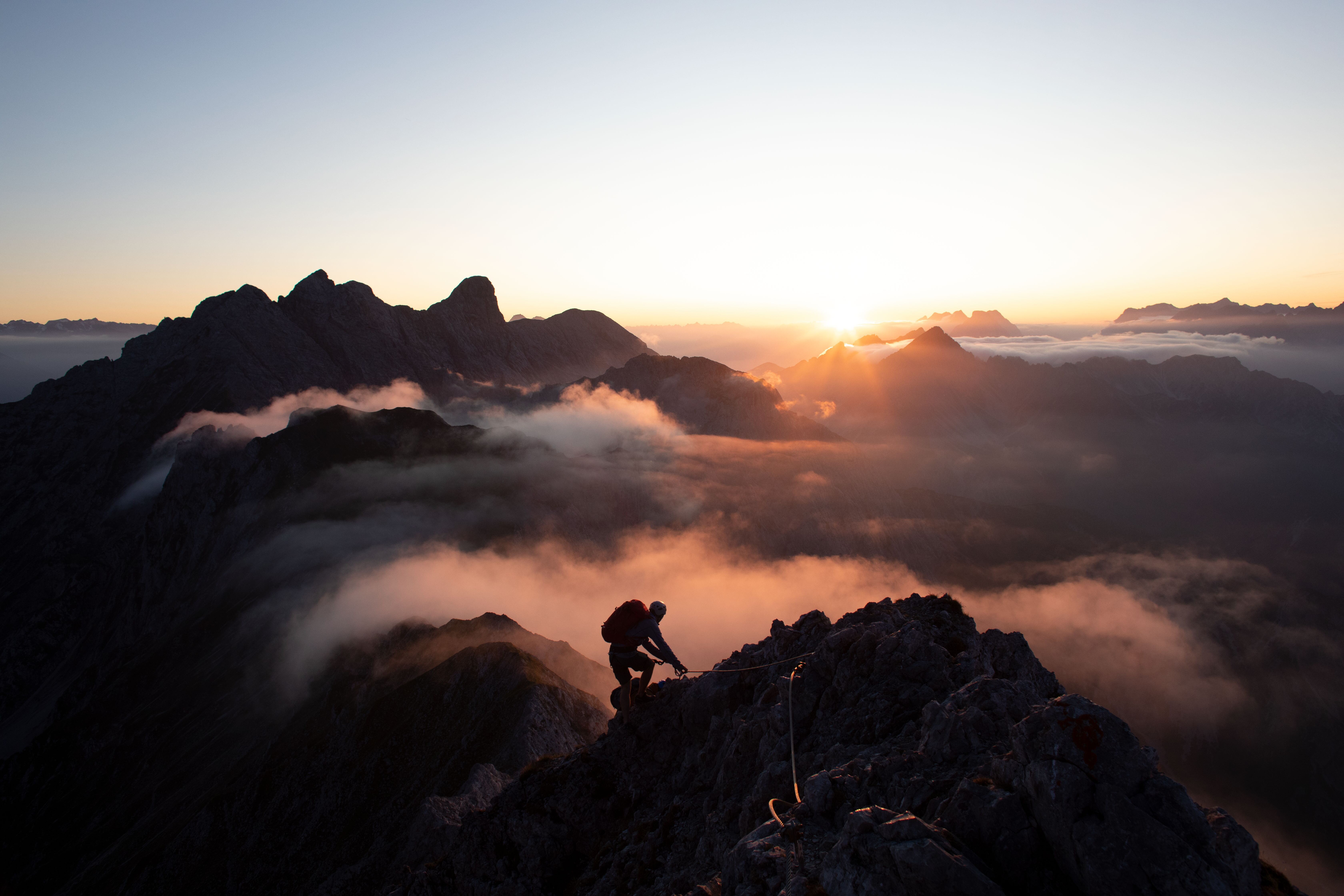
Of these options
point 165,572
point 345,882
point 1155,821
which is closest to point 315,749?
point 345,882

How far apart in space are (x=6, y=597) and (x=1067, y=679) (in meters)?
317

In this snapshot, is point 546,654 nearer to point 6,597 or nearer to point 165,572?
point 165,572

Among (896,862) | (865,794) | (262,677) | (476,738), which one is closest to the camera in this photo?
(896,862)

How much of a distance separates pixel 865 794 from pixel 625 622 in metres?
12.0

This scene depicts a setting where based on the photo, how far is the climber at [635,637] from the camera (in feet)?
83.0

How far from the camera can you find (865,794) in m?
16.1

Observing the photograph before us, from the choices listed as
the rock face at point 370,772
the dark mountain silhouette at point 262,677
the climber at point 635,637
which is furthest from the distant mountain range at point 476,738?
the climber at point 635,637

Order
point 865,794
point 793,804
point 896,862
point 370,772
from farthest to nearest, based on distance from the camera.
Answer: point 370,772 → point 793,804 → point 865,794 → point 896,862

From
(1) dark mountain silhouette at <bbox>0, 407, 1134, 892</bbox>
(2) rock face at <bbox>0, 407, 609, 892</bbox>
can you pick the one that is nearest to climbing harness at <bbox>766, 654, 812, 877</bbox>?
(1) dark mountain silhouette at <bbox>0, 407, 1134, 892</bbox>

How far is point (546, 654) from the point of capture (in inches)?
3351

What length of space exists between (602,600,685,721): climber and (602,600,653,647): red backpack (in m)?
0.01

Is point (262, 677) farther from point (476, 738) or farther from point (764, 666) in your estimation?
point (764, 666)

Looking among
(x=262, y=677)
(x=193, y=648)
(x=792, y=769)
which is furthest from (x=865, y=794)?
(x=193, y=648)

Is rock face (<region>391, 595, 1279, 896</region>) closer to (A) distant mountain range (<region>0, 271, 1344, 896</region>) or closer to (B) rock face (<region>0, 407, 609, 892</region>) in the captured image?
(A) distant mountain range (<region>0, 271, 1344, 896</region>)
